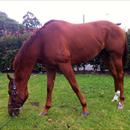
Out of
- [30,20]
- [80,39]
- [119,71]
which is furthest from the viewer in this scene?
[30,20]

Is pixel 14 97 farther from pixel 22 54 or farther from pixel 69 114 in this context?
pixel 69 114

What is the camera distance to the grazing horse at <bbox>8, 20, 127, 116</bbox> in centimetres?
632

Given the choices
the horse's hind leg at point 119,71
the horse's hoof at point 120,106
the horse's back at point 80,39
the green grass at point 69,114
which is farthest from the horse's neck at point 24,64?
the horse's hoof at point 120,106

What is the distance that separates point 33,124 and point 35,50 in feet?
4.95

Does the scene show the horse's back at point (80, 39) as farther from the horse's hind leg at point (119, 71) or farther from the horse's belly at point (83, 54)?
the horse's hind leg at point (119, 71)

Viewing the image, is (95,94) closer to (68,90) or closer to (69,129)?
(68,90)

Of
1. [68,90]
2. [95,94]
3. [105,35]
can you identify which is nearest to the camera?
[105,35]

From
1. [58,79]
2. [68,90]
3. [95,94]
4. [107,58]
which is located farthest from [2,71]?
[107,58]

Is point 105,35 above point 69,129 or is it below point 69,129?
above

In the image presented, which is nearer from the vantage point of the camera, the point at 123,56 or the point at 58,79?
the point at 123,56

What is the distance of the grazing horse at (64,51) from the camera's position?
6320 mm

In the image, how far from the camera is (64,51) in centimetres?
636

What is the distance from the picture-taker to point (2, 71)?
1491cm

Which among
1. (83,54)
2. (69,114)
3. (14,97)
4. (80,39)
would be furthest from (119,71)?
(14,97)
